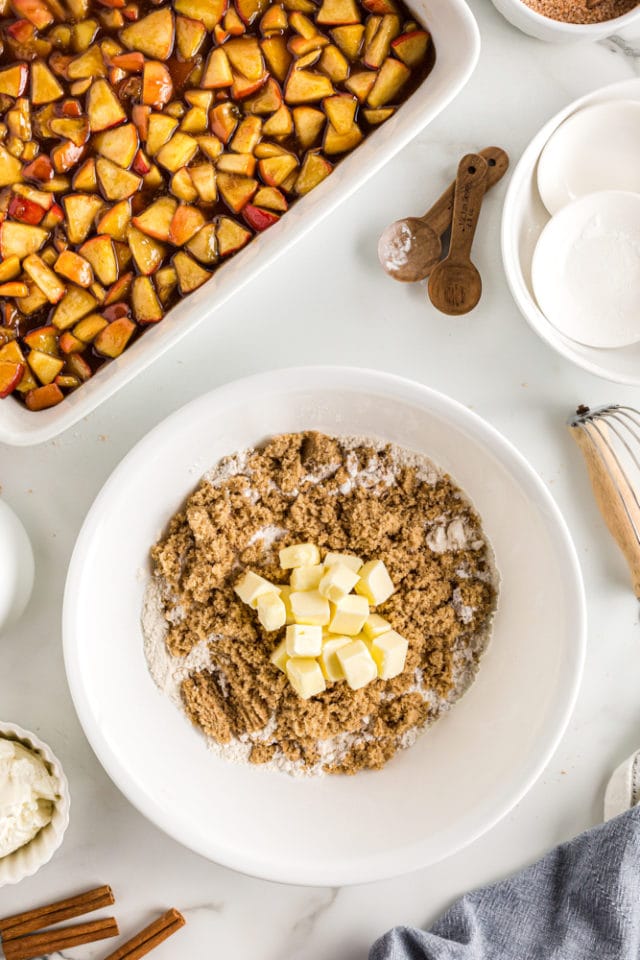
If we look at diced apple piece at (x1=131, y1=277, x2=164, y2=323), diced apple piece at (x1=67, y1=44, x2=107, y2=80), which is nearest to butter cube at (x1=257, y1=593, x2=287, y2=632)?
diced apple piece at (x1=131, y1=277, x2=164, y2=323)

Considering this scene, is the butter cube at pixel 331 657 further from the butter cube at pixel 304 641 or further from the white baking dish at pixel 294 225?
the white baking dish at pixel 294 225

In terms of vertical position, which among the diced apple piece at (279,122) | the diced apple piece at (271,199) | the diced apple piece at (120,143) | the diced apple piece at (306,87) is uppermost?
the diced apple piece at (306,87)

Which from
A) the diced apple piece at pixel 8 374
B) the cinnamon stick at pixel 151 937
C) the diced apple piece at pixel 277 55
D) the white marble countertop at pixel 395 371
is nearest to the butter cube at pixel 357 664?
the white marble countertop at pixel 395 371

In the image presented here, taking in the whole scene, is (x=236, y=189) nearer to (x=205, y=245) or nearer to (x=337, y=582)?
(x=205, y=245)

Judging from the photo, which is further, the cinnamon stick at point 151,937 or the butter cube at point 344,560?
the cinnamon stick at point 151,937

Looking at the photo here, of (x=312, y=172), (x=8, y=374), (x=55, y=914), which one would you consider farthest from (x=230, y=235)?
(x=55, y=914)

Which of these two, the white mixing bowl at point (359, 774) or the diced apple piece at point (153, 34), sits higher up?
the diced apple piece at point (153, 34)

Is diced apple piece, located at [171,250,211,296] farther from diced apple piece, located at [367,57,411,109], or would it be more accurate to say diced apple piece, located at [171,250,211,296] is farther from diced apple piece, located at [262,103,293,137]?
diced apple piece, located at [367,57,411,109]
